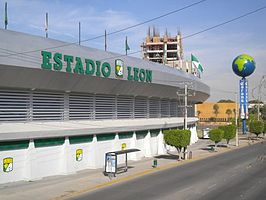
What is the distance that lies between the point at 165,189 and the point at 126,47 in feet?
57.5

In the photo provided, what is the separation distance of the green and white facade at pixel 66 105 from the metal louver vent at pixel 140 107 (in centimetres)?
10

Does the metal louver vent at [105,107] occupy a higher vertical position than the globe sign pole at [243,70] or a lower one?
lower

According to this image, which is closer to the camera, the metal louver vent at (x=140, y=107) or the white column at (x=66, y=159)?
the white column at (x=66, y=159)

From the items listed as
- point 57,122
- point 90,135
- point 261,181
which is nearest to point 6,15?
point 57,122

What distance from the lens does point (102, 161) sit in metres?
31.2

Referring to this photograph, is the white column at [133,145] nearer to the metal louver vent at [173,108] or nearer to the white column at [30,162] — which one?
the metal louver vent at [173,108]

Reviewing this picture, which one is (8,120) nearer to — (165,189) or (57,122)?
(57,122)

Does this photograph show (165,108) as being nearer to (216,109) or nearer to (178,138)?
(178,138)

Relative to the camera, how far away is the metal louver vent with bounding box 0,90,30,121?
2309cm

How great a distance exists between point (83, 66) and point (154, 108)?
1629cm

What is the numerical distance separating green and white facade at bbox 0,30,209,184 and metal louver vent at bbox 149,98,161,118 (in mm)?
1792

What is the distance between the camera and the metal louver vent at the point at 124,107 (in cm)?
3538

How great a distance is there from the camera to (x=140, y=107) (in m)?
39.3

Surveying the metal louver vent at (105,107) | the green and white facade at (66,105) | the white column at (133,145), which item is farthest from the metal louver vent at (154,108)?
the metal louver vent at (105,107)
